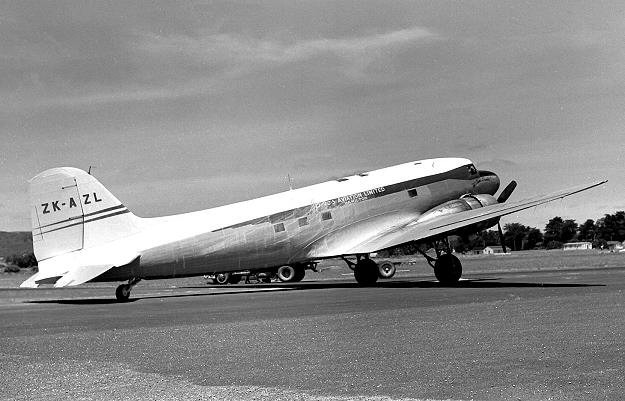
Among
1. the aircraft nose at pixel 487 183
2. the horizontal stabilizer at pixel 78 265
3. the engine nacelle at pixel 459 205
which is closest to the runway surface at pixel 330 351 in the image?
the horizontal stabilizer at pixel 78 265

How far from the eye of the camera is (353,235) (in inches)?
1486

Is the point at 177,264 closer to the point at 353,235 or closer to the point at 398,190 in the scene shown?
the point at 353,235

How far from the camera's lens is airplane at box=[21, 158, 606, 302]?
30.7 metres

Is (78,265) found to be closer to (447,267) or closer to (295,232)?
(295,232)

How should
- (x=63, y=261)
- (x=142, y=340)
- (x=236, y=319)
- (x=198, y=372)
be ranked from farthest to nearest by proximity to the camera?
(x=63, y=261), (x=236, y=319), (x=142, y=340), (x=198, y=372)

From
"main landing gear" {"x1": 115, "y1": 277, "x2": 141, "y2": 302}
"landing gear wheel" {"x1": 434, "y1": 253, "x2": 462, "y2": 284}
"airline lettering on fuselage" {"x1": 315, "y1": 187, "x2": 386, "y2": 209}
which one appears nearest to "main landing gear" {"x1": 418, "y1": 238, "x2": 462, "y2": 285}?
"landing gear wheel" {"x1": 434, "y1": 253, "x2": 462, "y2": 284}

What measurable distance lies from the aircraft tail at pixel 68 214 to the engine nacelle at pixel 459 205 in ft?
49.7

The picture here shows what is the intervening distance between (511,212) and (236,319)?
1753 centimetres

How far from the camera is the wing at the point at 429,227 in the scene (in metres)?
34.9

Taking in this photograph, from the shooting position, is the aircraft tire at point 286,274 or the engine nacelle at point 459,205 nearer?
the engine nacelle at point 459,205

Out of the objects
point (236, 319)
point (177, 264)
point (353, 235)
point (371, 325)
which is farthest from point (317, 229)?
point (371, 325)

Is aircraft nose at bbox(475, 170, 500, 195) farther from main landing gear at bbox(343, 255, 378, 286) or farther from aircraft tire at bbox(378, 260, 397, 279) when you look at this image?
aircraft tire at bbox(378, 260, 397, 279)

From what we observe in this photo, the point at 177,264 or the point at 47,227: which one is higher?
the point at 47,227

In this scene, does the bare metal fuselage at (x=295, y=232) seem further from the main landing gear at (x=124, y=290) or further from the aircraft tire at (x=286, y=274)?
the aircraft tire at (x=286, y=274)
